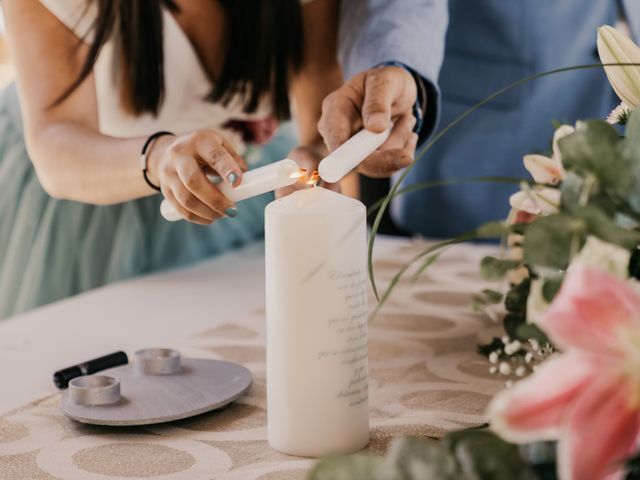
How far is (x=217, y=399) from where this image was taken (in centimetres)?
66

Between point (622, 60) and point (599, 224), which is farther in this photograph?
point (622, 60)

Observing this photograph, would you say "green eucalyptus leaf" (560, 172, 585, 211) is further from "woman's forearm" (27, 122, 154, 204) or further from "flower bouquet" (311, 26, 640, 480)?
"woman's forearm" (27, 122, 154, 204)

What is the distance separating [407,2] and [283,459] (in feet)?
2.51

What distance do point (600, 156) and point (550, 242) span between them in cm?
4

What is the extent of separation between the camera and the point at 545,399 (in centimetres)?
30

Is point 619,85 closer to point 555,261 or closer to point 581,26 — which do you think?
point 555,261

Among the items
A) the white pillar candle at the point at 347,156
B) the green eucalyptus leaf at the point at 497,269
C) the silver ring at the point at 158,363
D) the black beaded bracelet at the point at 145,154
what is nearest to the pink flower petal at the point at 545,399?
the green eucalyptus leaf at the point at 497,269

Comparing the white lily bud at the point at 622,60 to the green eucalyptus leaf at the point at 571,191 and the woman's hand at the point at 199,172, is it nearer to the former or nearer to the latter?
the green eucalyptus leaf at the point at 571,191

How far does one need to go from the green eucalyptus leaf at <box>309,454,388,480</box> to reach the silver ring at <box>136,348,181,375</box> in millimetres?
418

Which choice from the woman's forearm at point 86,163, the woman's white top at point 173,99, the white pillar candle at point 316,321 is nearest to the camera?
the white pillar candle at point 316,321

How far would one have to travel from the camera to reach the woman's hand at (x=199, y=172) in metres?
0.70

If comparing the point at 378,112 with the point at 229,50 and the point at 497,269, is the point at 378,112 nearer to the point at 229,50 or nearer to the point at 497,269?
the point at 497,269

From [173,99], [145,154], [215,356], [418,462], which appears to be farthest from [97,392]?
[173,99]

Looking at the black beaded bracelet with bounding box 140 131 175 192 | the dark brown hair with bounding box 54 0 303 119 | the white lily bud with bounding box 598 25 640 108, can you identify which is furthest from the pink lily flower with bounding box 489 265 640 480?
the dark brown hair with bounding box 54 0 303 119
